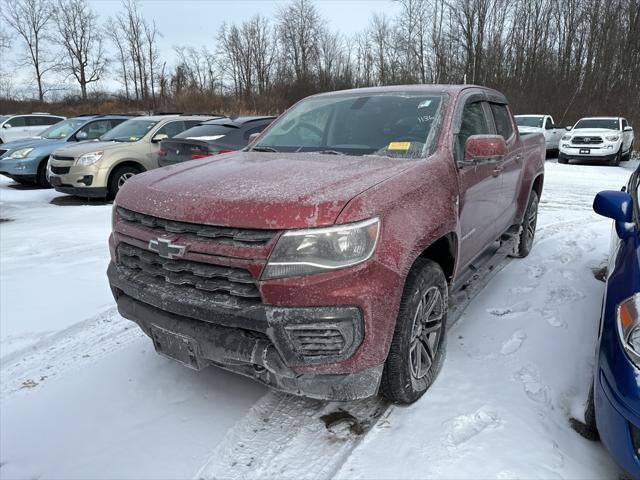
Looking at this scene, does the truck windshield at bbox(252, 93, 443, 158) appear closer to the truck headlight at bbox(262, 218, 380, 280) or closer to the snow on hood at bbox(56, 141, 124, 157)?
the truck headlight at bbox(262, 218, 380, 280)

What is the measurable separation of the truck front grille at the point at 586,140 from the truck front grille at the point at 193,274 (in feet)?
52.7

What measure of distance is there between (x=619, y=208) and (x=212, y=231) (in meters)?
2.31

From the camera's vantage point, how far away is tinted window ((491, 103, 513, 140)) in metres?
4.23

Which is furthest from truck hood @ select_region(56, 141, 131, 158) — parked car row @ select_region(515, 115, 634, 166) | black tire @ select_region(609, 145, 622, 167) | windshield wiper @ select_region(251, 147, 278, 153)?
black tire @ select_region(609, 145, 622, 167)

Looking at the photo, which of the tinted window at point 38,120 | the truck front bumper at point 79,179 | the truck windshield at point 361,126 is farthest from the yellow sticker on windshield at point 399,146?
the tinted window at point 38,120

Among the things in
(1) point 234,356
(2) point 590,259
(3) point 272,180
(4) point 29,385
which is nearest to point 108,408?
(4) point 29,385

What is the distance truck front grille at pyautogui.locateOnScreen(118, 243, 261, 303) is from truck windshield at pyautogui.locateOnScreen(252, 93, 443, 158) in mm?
1318

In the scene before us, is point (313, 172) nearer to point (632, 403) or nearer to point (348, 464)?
point (348, 464)

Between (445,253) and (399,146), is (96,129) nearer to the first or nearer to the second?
(399,146)

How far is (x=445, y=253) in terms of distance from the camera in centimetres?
284

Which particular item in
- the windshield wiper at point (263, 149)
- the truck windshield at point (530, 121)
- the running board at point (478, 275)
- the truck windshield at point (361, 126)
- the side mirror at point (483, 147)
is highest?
the truck windshield at point (530, 121)

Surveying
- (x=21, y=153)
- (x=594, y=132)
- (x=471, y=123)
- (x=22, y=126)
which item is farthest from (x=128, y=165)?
(x=594, y=132)

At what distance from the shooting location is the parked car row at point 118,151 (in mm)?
7559

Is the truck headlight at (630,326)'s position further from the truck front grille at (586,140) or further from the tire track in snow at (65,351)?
the truck front grille at (586,140)
